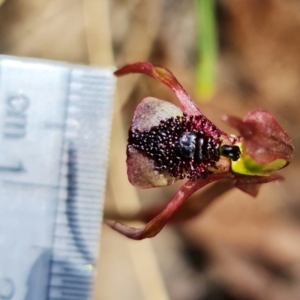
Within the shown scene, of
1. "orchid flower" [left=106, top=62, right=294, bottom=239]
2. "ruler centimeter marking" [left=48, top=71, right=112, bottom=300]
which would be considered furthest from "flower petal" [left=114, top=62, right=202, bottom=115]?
"ruler centimeter marking" [left=48, top=71, right=112, bottom=300]

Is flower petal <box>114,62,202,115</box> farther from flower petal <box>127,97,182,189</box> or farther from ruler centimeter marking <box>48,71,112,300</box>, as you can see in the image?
ruler centimeter marking <box>48,71,112,300</box>

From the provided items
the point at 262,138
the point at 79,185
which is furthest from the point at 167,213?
the point at 79,185

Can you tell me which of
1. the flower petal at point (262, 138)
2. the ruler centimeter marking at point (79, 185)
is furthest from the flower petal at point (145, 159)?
the ruler centimeter marking at point (79, 185)

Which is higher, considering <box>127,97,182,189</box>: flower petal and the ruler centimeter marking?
<box>127,97,182,189</box>: flower petal

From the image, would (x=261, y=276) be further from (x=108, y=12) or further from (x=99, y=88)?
(x=108, y=12)

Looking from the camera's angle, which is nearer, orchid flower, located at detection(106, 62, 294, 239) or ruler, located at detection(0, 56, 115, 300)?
orchid flower, located at detection(106, 62, 294, 239)

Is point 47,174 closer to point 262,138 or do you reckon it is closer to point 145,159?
point 145,159

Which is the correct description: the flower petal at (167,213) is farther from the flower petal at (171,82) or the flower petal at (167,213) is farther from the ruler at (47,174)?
the ruler at (47,174)

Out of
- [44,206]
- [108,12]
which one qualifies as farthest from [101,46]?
[44,206]
